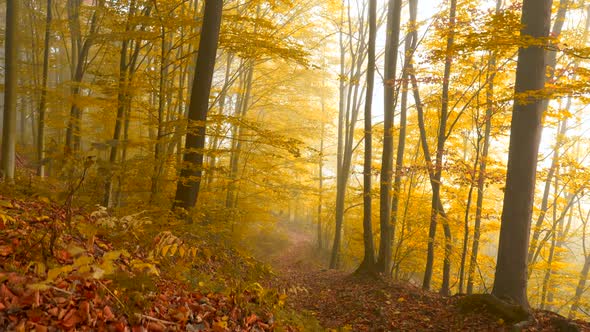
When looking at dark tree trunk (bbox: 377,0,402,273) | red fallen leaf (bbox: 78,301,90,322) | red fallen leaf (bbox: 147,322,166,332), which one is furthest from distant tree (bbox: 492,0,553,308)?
red fallen leaf (bbox: 78,301,90,322)

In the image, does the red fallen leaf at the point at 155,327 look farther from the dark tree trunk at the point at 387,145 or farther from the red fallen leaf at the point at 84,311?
the dark tree trunk at the point at 387,145

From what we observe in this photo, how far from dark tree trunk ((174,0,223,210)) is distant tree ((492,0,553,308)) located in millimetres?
5064

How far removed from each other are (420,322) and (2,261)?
19.4 feet

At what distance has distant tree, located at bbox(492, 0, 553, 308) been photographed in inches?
230

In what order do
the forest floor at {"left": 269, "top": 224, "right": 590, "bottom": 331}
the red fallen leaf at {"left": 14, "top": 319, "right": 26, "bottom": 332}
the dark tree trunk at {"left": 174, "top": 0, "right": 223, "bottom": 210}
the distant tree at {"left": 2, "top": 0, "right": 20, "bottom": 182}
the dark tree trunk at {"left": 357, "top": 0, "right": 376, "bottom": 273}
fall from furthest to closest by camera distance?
1. the dark tree trunk at {"left": 357, "top": 0, "right": 376, "bottom": 273}
2. the distant tree at {"left": 2, "top": 0, "right": 20, "bottom": 182}
3. the dark tree trunk at {"left": 174, "top": 0, "right": 223, "bottom": 210}
4. the forest floor at {"left": 269, "top": 224, "right": 590, "bottom": 331}
5. the red fallen leaf at {"left": 14, "top": 319, "right": 26, "bottom": 332}

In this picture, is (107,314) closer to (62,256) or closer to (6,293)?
(6,293)

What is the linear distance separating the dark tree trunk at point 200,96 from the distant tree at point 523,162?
16.6ft

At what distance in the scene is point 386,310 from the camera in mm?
7070

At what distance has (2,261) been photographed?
2.73 metres

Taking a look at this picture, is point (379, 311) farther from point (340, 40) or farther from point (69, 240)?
point (340, 40)

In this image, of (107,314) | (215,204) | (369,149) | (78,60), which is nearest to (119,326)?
(107,314)

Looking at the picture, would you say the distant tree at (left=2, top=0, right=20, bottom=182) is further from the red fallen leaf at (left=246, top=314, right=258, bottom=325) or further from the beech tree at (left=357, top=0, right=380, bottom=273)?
the beech tree at (left=357, top=0, right=380, bottom=273)

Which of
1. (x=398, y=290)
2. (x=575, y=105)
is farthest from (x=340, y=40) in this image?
(x=398, y=290)

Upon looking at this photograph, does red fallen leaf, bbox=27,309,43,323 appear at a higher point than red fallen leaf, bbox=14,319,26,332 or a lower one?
higher
